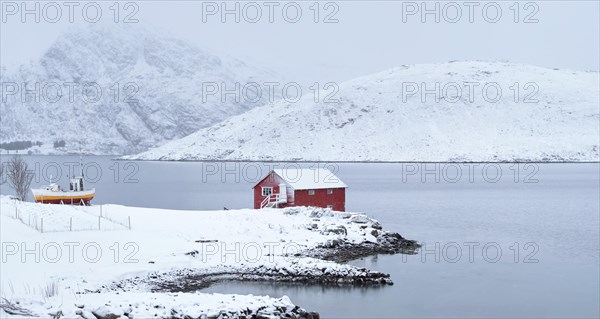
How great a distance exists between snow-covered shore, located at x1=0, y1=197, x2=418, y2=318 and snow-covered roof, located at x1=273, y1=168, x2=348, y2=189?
706 centimetres

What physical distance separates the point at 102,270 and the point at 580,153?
191m

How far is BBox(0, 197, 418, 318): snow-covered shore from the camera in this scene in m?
22.8

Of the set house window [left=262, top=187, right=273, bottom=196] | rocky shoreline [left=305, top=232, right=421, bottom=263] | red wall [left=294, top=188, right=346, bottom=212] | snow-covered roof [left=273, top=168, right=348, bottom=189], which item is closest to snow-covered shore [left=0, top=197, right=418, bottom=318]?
rocky shoreline [left=305, top=232, right=421, bottom=263]

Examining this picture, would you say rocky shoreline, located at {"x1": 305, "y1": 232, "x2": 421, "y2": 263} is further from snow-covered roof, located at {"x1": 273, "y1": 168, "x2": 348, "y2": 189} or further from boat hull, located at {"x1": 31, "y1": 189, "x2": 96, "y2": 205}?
boat hull, located at {"x1": 31, "y1": 189, "x2": 96, "y2": 205}

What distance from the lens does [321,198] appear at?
60.3m

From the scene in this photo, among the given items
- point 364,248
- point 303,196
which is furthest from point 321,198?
point 364,248

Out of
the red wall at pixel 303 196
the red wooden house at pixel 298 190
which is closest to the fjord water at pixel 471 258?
the red wall at pixel 303 196

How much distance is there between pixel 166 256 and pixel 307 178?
91.0ft

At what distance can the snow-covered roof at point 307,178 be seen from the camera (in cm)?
5872

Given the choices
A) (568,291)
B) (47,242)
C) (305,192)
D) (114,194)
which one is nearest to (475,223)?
(305,192)

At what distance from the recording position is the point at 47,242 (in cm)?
3425

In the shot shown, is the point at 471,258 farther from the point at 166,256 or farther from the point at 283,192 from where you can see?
the point at 283,192

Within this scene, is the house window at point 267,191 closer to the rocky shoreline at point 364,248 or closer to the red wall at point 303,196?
the red wall at point 303,196

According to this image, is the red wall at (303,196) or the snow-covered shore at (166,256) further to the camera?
the red wall at (303,196)
